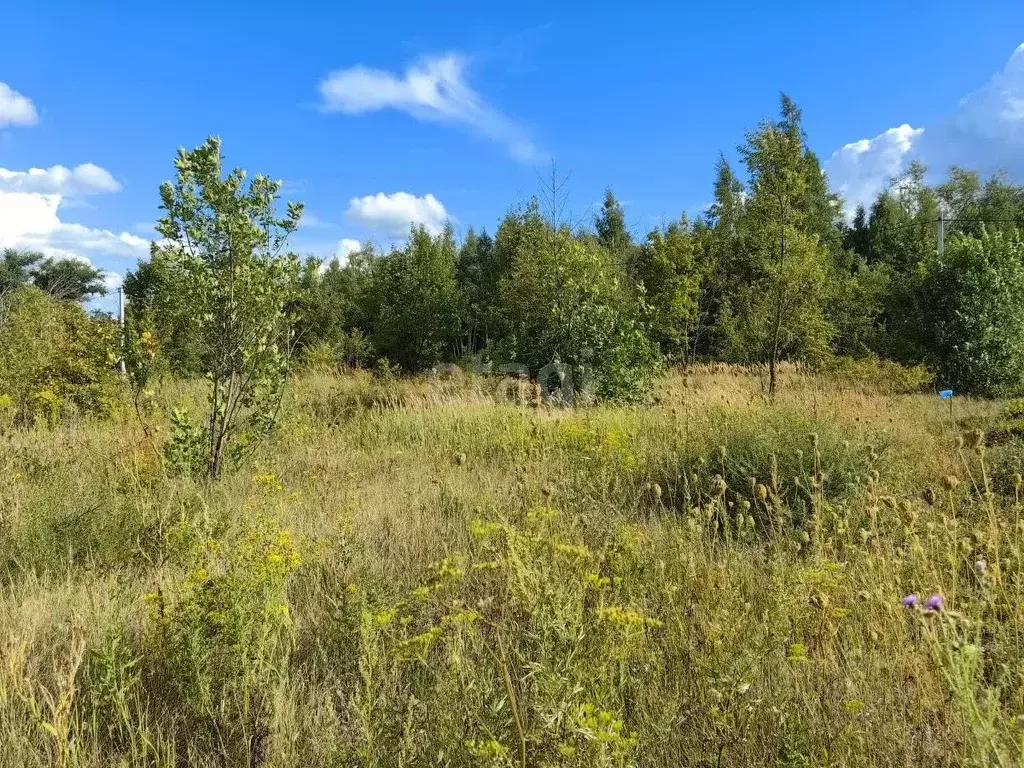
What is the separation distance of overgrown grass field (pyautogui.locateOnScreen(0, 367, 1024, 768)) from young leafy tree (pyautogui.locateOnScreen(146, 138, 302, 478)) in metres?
0.97

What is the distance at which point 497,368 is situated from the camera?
12.3 metres

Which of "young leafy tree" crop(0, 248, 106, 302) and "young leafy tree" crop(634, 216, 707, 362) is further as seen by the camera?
"young leafy tree" crop(0, 248, 106, 302)

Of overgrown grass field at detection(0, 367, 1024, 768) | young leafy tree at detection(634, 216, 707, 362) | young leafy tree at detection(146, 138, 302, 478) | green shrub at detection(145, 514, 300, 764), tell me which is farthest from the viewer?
young leafy tree at detection(634, 216, 707, 362)

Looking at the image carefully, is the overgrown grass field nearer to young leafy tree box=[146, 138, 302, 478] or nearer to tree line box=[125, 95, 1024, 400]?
young leafy tree box=[146, 138, 302, 478]

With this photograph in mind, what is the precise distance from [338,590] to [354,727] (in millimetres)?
956

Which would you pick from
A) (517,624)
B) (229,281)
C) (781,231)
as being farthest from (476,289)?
(517,624)

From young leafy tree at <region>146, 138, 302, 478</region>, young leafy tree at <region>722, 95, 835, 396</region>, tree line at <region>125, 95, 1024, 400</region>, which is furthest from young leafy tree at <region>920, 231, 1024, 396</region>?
young leafy tree at <region>146, 138, 302, 478</region>

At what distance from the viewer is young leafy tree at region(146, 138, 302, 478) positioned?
481 centimetres

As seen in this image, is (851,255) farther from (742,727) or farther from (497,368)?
(742,727)

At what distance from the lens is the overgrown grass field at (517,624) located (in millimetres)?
1649

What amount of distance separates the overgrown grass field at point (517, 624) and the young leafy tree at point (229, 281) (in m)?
0.97

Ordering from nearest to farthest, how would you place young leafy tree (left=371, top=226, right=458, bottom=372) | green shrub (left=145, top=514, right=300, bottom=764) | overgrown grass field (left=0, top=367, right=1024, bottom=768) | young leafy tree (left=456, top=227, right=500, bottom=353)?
1. overgrown grass field (left=0, top=367, right=1024, bottom=768)
2. green shrub (left=145, top=514, right=300, bottom=764)
3. young leafy tree (left=371, top=226, right=458, bottom=372)
4. young leafy tree (left=456, top=227, right=500, bottom=353)

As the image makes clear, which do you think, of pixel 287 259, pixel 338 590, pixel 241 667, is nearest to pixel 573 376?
pixel 287 259

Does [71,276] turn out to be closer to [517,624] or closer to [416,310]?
[416,310]
